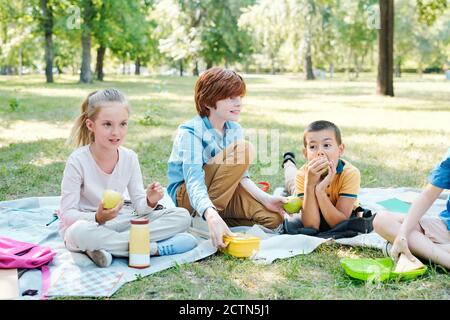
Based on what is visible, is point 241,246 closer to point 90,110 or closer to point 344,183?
point 344,183

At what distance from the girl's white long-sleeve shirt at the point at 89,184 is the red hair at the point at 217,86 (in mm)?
620

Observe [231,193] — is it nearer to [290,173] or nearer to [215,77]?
[215,77]

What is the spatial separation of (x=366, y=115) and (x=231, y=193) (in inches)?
350

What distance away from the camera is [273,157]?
7152mm

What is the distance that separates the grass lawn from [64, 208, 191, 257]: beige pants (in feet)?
1.05

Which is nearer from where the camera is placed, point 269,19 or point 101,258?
point 101,258

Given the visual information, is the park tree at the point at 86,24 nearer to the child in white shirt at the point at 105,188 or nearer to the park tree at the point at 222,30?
→ the park tree at the point at 222,30

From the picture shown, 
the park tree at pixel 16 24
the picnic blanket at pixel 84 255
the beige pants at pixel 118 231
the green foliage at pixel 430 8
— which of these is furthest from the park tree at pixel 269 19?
the beige pants at pixel 118 231

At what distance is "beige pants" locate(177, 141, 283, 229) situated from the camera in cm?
367

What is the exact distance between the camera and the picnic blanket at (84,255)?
9.26 ft

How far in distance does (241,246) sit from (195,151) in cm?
73

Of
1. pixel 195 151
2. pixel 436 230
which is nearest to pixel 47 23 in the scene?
pixel 195 151

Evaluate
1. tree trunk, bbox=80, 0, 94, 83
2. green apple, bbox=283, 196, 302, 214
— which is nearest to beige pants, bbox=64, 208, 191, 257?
green apple, bbox=283, 196, 302, 214

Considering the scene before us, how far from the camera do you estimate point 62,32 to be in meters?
25.5
